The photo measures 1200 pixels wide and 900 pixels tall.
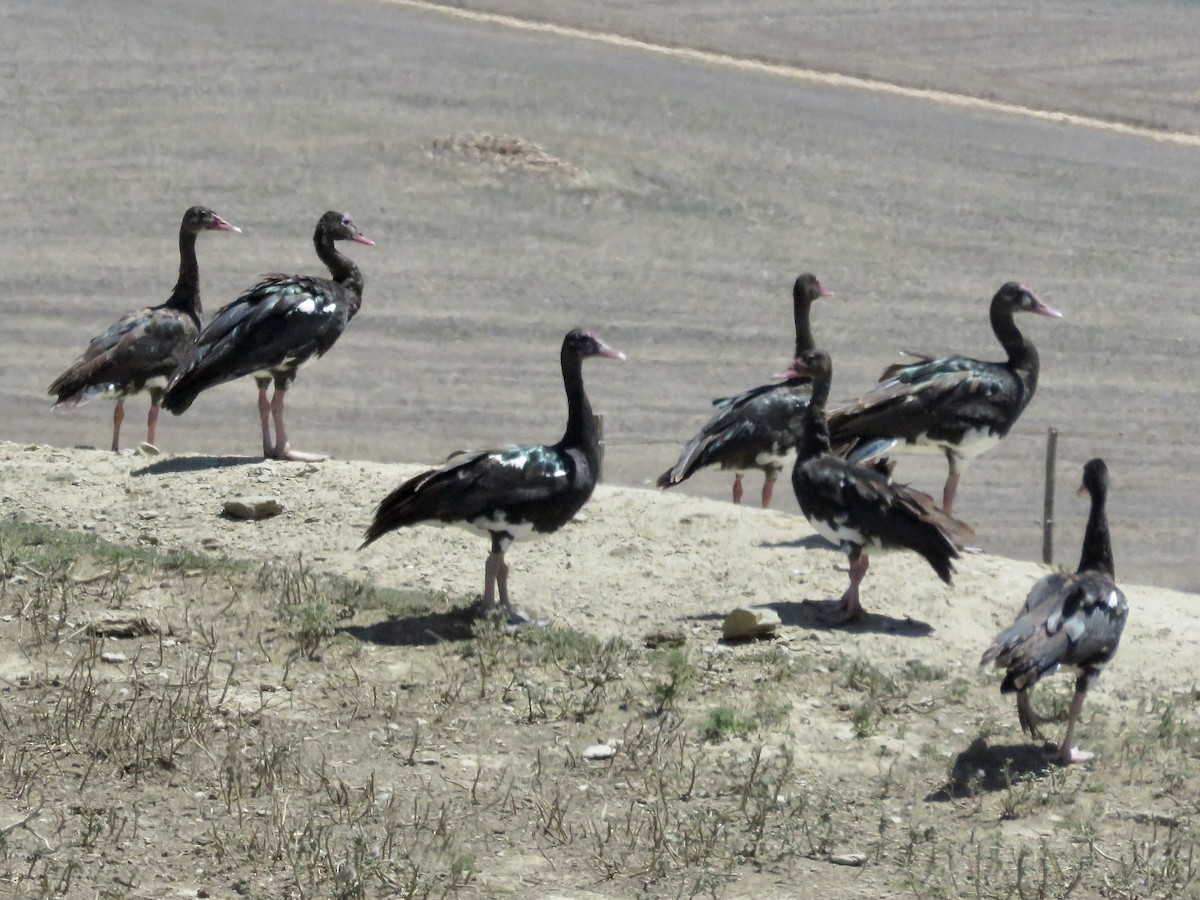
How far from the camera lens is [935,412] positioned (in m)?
14.8

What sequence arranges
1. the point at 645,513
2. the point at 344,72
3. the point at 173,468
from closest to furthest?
the point at 645,513, the point at 173,468, the point at 344,72

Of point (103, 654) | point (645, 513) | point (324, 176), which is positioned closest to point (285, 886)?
point (103, 654)

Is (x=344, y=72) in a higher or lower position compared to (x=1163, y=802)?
higher

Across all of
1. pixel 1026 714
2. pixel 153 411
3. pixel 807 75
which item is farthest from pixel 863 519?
pixel 807 75

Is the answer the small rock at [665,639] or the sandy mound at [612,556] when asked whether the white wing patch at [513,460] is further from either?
the small rock at [665,639]

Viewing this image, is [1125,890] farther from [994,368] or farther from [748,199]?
[748,199]

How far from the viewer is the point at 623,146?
126 feet

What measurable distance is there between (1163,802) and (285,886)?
4.66 meters

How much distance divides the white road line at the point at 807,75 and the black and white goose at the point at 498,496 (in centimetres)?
3479

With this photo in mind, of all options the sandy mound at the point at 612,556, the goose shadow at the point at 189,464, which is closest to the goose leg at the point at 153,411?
the goose shadow at the point at 189,464

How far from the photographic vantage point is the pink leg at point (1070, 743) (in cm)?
1001

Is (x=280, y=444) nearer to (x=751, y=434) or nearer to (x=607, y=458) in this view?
(x=751, y=434)

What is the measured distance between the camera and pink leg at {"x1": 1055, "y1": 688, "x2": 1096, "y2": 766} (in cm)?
1001

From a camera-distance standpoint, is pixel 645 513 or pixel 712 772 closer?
pixel 712 772
